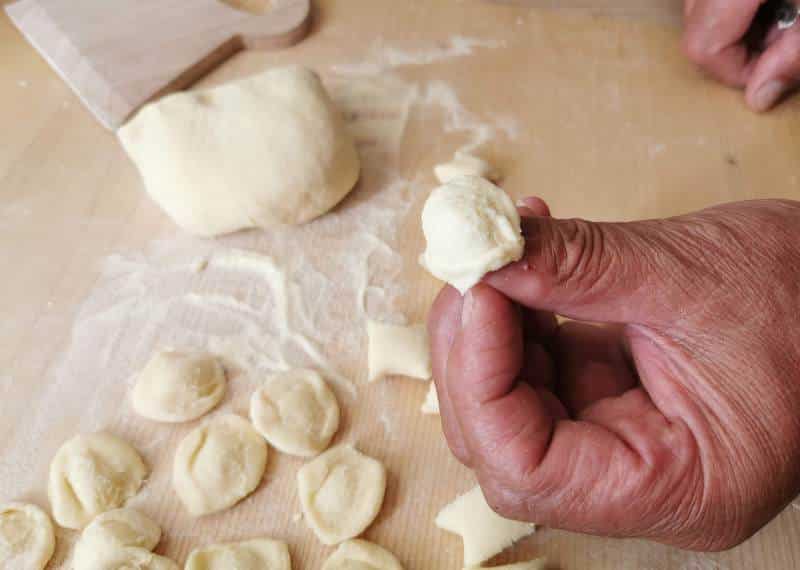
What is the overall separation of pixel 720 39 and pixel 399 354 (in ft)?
3.63

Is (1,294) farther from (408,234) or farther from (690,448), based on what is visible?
(690,448)

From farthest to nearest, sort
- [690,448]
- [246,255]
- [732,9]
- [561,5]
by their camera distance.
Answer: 1. [561,5]
2. [732,9]
3. [246,255]
4. [690,448]

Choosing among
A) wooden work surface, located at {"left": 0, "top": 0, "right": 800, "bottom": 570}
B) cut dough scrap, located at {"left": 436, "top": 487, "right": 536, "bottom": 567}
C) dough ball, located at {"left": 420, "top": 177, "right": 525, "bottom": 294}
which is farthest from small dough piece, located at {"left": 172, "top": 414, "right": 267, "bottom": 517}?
dough ball, located at {"left": 420, "top": 177, "right": 525, "bottom": 294}

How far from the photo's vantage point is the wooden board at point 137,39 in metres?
1.52

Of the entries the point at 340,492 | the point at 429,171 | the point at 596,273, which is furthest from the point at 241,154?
the point at 596,273

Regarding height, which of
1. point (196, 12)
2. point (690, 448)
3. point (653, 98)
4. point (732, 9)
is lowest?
point (653, 98)

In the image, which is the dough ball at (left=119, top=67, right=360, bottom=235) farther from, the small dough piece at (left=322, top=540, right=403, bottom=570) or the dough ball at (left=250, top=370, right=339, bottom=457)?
the small dough piece at (left=322, top=540, right=403, bottom=570)

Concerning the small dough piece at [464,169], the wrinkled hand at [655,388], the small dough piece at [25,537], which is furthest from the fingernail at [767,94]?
the small dough piece at [25,537]

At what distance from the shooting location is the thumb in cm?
80

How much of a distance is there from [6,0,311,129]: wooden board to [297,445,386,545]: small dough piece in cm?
92

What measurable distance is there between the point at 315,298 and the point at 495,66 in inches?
31.5

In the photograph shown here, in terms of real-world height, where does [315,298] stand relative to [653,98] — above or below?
above

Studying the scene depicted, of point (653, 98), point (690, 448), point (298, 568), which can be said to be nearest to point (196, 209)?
point (298, 568)

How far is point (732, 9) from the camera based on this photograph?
1.51 meters
